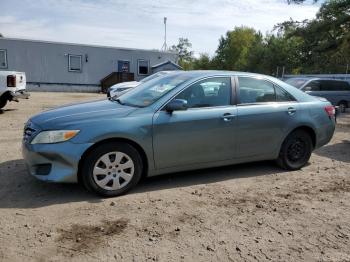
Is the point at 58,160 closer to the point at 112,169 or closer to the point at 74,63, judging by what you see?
the point at 112,169

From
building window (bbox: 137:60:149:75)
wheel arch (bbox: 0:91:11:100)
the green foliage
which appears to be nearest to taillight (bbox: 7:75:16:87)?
wheel arch (bbox: 0:91:11:100)

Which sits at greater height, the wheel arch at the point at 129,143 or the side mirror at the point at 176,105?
the side mirror at the point at 176,105

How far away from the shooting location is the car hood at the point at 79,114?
4.59 meters

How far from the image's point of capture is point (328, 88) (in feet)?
49.6

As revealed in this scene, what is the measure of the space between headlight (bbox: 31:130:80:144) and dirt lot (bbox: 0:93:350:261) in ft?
2.34

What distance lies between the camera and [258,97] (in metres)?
5.70

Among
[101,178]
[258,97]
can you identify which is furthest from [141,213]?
[258,97]

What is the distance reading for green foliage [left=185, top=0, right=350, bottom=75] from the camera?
70.6 ft

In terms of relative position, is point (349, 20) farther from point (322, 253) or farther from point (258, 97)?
point (322, 253)

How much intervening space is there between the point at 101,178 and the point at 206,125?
62.0 inches

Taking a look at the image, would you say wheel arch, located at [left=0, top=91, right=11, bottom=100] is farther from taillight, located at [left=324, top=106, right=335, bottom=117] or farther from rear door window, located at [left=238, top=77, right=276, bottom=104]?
taillight, located at [left=324, top=106, right=335, bottom=117]

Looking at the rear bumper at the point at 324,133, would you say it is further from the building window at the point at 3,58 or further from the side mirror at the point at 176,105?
the building window at the point at 3,58

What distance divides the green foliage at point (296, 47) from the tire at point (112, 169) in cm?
1783

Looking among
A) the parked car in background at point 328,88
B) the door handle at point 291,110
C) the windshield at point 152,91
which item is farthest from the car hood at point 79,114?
the parked car in background at point 328,88
